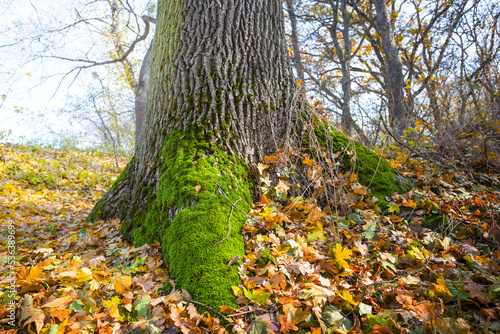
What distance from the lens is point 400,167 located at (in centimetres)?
327

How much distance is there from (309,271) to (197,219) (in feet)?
2.96

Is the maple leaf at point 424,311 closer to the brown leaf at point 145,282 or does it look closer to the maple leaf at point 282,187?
the maple leaf at point 282,187

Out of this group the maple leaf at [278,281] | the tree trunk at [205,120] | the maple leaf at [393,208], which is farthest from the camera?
the maple leaf at [393,208]

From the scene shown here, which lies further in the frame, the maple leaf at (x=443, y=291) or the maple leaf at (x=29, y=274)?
the maple leaf at (x=29, y=274)

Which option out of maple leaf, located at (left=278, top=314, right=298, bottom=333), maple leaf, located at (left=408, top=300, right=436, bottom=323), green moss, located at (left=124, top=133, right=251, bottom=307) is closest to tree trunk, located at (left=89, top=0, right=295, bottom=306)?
green moss, located at (left=124, top=133, right=251, bottom=307)

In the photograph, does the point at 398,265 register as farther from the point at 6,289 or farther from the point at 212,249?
the point at 6,289

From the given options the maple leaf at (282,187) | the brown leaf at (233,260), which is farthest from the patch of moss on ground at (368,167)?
the brown leaf at (233,260)

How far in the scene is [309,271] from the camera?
171cm

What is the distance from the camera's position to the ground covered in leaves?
1.41 meters

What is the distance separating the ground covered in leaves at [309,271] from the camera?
4.61 feet

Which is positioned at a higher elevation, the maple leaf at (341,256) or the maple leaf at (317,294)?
the maple leaf at (341,256)

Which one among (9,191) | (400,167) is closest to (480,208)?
(400,167)

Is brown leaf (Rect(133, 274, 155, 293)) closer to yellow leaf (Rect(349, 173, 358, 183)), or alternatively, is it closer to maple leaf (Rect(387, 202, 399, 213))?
yellow leaf (Rect(349, 173, 358, 183))

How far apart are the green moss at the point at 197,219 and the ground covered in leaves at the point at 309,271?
0.10m
